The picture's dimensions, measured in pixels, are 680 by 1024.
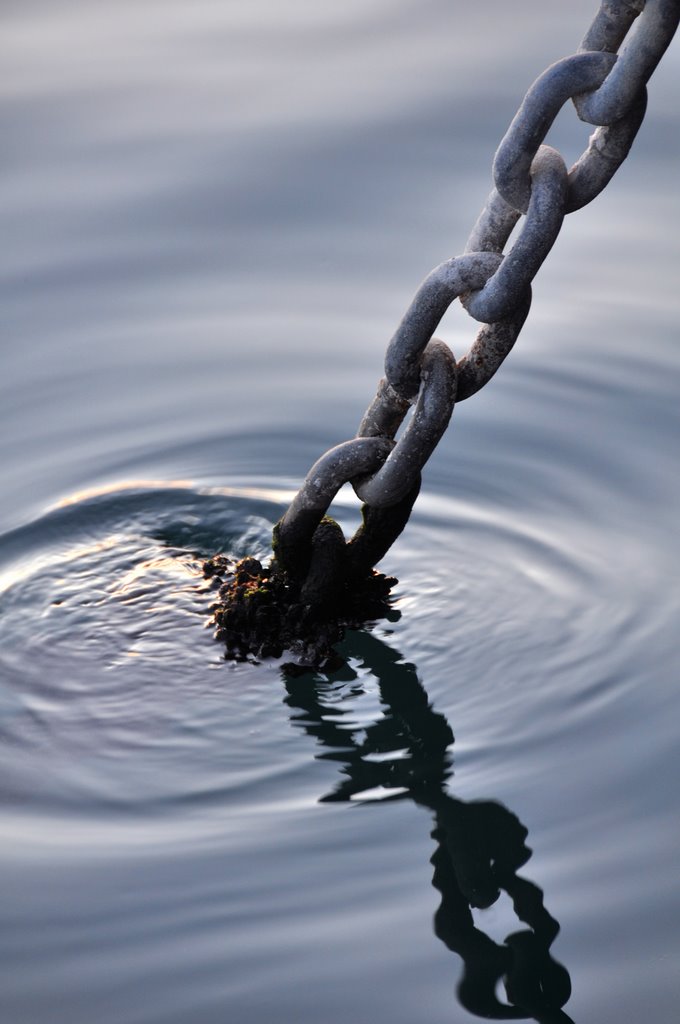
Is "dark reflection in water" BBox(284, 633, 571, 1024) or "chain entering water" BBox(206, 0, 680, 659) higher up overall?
"chain entering water" BBox(206, 0, 680, 659)

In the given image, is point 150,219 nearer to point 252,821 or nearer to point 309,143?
point 309,143

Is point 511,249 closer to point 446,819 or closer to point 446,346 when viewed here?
point 446,346

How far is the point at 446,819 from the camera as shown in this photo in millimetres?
2221

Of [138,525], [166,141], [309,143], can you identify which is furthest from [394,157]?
[138,525]

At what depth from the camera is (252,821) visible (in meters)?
2.21

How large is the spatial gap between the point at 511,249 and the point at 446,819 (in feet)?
2.82

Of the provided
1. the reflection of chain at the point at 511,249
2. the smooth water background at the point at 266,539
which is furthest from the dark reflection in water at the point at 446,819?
the reflection of chain at the point at 511,249

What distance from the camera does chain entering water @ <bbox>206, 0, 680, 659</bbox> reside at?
1.94 meters

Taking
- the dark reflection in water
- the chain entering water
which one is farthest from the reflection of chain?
the dark reflection in water

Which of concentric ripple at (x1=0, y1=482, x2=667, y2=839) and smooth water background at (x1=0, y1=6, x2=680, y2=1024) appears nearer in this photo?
smooth water background at (x1=0, y1=6, x2=680, y2=1024)

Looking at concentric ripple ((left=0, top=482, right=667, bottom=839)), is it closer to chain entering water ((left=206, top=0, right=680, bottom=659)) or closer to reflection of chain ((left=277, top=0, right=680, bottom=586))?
chain entering water ((left=206, top=0, right=680, bottom=659))

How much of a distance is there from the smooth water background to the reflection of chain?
18.4 inches

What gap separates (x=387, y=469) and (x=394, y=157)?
7.50 ft

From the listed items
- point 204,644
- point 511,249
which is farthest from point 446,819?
point 511,249
